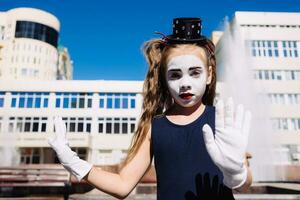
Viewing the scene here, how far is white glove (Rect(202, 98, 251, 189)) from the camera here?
136 centimetres

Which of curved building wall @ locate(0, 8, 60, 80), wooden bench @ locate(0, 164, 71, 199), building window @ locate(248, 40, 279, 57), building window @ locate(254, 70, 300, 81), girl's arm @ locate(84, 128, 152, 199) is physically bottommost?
wooden bench @ locate(0, 164, 71, 199)

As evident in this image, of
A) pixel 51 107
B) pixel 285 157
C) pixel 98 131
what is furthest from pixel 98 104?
pixel 285 157

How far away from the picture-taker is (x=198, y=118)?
68.3 inches

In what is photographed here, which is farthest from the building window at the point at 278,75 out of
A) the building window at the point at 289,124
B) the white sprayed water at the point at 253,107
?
the white sprayed water at the point at 253,107

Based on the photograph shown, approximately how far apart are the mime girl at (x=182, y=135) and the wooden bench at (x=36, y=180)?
600 cm

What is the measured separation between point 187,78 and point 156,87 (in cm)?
32

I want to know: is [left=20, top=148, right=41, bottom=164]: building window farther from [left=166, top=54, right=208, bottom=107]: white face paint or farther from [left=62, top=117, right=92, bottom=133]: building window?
[left=166, top=54, right=208, bottom=107]: white face paint

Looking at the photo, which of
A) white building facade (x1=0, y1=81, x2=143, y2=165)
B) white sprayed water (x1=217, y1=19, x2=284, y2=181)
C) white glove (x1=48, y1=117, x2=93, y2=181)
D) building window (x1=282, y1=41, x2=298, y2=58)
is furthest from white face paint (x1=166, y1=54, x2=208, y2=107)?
building window (x1=282, y1=41, x2=298, y2=58)

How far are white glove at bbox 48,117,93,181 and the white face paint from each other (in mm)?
625

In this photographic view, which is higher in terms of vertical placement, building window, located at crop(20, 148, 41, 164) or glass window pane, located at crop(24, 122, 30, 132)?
glass window pane, located at crop(24, 122, 30, 132)

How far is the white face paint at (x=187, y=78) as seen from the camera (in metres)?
1.69

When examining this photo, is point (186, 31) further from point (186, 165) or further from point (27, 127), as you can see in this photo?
point (27, 127)

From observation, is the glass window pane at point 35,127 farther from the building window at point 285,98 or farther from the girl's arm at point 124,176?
the girl's arm at point 124,176

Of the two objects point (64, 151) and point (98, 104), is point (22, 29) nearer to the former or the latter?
point (98, 104)
